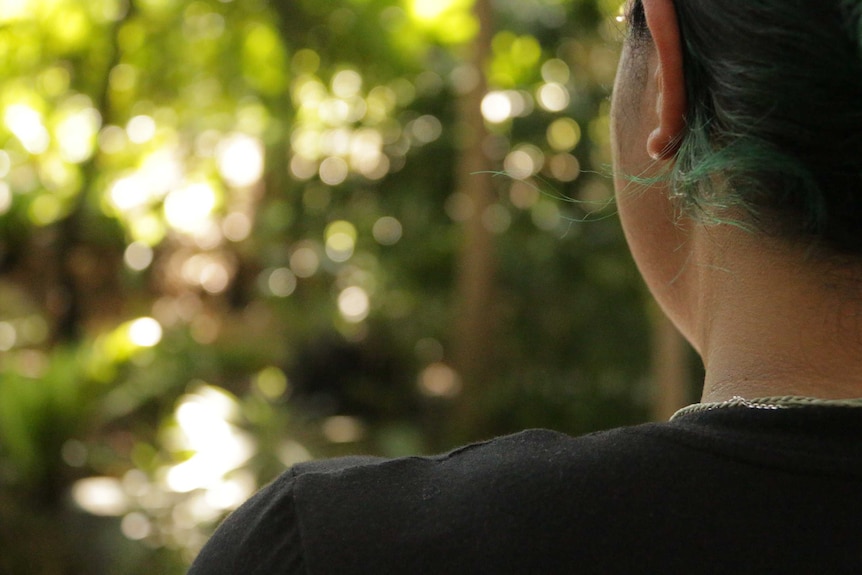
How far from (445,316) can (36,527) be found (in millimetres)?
2681

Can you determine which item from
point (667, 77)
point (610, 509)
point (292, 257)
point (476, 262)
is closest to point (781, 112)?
point (667, 77)

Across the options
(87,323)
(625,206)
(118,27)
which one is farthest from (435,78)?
(625,206)

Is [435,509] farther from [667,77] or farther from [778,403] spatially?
[667,77]

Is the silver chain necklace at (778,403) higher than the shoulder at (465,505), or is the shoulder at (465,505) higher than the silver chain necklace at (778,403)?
the silver chain necklace at (778,403)

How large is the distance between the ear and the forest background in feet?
10.6

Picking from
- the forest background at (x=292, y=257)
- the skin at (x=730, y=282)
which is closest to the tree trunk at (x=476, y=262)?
the forest background at (x=292, y=257)

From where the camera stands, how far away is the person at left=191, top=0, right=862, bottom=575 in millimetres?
576

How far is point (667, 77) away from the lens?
26.4 inches

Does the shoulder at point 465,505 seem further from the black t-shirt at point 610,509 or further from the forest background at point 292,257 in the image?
the forest background at point 292,257

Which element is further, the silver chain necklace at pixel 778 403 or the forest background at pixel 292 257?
the forest background at pixel 292 257

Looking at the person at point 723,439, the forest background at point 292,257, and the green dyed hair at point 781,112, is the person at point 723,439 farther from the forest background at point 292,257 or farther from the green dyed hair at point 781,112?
the forest background at point 292,257

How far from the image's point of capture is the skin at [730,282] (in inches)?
25.0

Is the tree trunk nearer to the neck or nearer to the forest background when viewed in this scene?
the forest background

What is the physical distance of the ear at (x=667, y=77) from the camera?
0.66 meters
